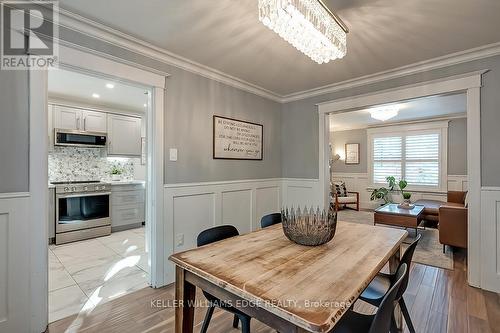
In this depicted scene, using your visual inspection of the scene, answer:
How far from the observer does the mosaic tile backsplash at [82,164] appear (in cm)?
430

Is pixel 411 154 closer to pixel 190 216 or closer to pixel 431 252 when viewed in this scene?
pixel 431 252

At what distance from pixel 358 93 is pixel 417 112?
3.15 metres

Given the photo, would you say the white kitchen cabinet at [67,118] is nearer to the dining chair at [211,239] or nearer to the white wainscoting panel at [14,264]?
the white wainscoting panel at [14,264]

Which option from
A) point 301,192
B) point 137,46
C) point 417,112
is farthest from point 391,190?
point 137,46

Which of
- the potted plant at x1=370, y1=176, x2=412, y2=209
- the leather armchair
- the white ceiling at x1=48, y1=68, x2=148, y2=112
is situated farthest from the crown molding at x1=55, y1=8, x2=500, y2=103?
the potted plant at x1=370, y1=176, x2=412, y2=209

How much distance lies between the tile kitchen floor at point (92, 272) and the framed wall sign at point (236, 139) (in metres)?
1.67

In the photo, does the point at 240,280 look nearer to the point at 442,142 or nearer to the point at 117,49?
the point at 117,49

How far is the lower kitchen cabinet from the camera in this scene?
14.7ft

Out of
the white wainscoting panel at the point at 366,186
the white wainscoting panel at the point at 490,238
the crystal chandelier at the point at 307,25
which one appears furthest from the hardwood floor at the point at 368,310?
the white wainscoting panel at the point at 366,186

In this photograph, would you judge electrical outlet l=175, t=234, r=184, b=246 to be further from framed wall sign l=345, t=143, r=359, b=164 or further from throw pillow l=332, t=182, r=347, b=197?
framed wall sign l=345, t=143, r=359, b=164

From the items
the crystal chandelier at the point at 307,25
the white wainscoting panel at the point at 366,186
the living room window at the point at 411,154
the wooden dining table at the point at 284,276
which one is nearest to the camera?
the wooden dining table at the point at 284,276

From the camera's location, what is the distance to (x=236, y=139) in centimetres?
332

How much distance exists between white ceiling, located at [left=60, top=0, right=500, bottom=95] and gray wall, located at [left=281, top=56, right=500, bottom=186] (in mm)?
251

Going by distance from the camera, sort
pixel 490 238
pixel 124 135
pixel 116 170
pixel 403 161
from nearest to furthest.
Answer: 1. pixel 490 238
2. pixel 124 135
3. pixel 116 170
4. pixel 403 161
